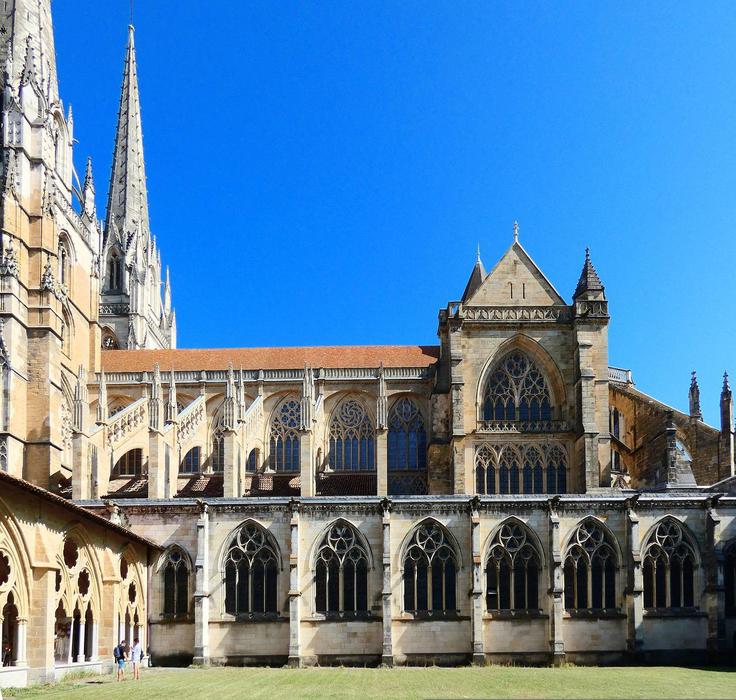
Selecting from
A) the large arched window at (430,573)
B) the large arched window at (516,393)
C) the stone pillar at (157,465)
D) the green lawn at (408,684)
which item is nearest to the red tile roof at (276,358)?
the large arched window at (516,393)

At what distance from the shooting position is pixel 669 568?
1363 inches

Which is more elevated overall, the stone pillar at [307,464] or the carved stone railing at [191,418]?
the carved stone railing at [191,418]

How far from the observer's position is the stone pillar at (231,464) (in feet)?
147

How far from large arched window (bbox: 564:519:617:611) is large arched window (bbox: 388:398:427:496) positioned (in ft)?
56.9

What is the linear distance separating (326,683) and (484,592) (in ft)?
29.5

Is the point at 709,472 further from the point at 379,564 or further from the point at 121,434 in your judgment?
the point at 121,434

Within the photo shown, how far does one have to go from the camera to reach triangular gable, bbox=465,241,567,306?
1909 inches

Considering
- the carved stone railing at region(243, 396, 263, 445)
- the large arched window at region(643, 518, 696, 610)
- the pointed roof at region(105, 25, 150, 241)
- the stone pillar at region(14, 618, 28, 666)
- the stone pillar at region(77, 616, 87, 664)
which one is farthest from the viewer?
the pointed roof at region(105, 25, 150, 241)

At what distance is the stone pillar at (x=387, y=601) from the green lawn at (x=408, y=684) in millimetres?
1081

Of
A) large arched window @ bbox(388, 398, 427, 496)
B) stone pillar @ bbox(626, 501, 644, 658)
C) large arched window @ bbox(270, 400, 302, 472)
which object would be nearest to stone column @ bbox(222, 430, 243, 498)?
large arched window @ bbox(270, 400, 302, 472)

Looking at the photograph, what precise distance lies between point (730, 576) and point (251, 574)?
16728 millimetres

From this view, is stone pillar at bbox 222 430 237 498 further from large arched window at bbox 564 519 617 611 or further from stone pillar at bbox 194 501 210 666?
large arched window at bbox 564 519 617 611

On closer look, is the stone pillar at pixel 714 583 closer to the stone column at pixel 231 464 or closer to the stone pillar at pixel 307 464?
the stone pillar at pixel 307 464

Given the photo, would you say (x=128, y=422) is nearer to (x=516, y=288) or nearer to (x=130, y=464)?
(x=130, y=464)
